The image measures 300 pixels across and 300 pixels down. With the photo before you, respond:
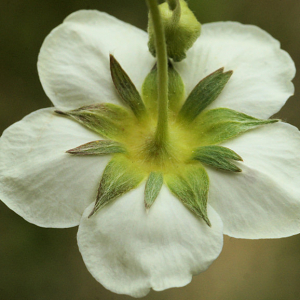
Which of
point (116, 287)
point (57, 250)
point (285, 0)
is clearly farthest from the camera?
point (285, 0)

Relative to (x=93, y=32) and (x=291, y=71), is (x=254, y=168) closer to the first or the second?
(x=291, y=71)

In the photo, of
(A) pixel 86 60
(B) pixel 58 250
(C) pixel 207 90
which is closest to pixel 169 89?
(C) pixel 207 90

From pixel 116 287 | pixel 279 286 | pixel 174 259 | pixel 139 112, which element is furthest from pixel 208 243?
pixel 279 286

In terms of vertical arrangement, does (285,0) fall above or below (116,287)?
above

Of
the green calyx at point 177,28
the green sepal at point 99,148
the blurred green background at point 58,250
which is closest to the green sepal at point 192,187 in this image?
the green sepal at point 99,148

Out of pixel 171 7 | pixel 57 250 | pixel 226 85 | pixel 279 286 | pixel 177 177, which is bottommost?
pixel 279 286
